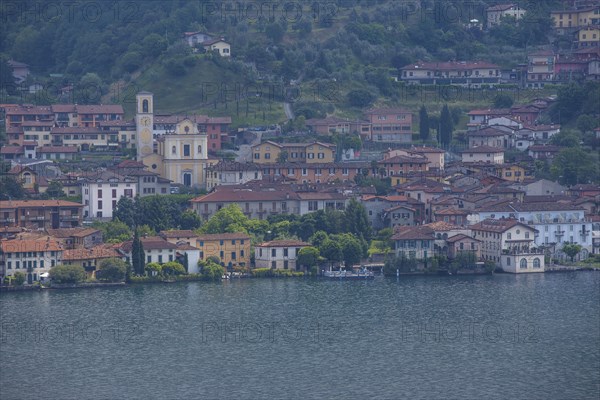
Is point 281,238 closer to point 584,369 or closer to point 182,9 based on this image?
point 584,369

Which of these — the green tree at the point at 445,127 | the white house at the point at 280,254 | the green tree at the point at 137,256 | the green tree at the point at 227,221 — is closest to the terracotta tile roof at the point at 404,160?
the green tree at the point at 445,127

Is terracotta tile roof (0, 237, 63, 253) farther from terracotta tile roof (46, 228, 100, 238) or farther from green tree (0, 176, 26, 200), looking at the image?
green tree (0, 176, 26, 200)

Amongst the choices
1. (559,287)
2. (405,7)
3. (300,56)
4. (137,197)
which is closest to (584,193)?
(559,287)

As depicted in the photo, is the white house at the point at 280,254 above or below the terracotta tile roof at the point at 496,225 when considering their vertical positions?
below

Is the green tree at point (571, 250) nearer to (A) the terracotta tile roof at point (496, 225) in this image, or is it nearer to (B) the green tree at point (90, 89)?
(A) the terracotta tile roof at point (496, 225)

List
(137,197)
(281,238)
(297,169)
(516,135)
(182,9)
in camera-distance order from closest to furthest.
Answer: (281,238) < (137,197) < (297,169) < (516,135) < (182,9)

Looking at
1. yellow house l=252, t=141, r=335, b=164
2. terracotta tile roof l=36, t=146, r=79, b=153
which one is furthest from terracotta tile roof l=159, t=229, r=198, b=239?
terracotta tile roof l=36, t=146, r=79, b=153

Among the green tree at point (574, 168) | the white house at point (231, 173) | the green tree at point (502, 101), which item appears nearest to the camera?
the white house at point (231, 173)
